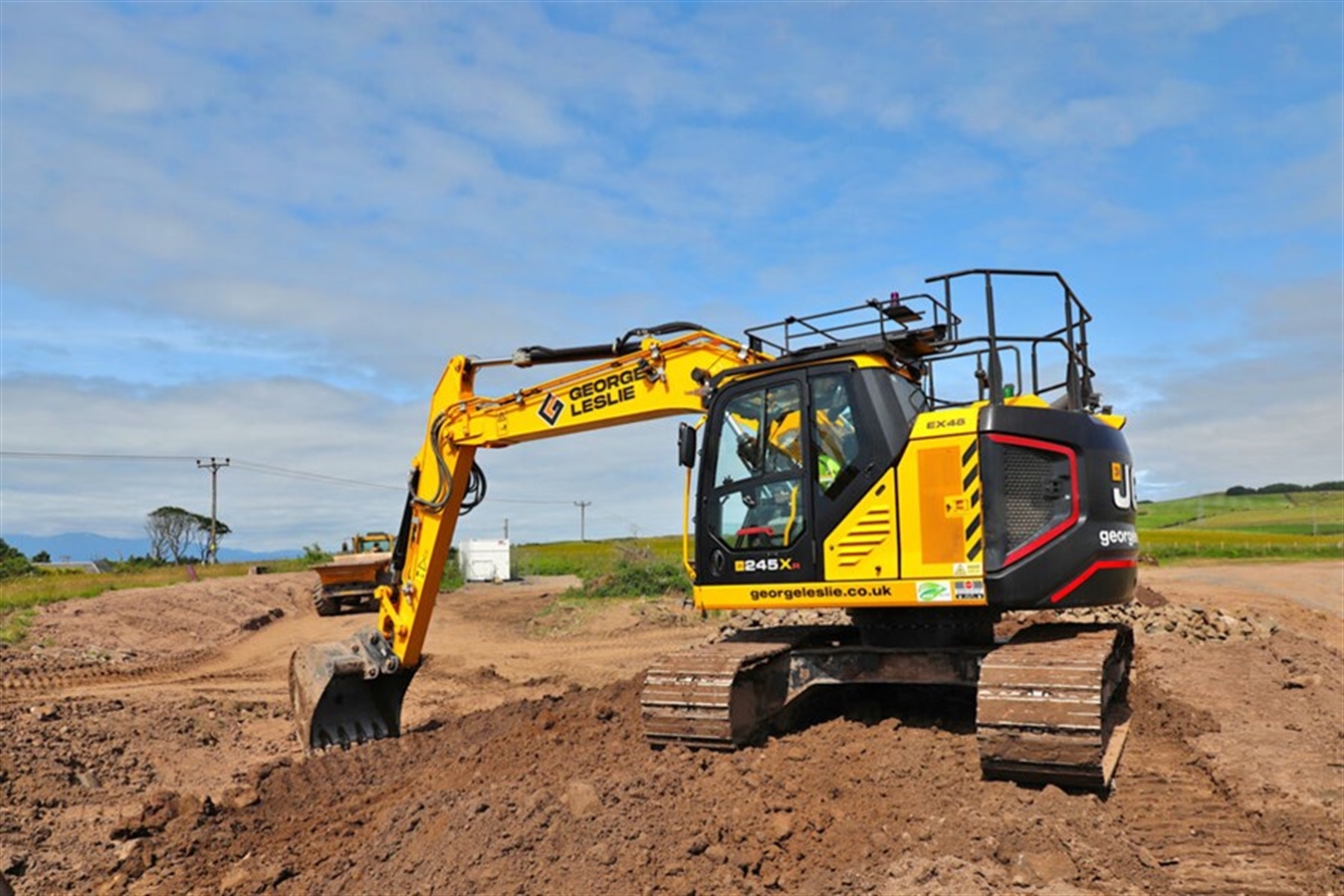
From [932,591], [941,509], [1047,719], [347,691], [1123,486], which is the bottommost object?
[347,691]

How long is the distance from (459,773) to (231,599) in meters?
24.4

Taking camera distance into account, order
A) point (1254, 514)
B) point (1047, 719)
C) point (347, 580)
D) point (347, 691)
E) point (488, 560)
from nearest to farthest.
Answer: point (1047, 719) < point (347, 691) < point (347, 580) < point (488, 560) < point (1254, 514)

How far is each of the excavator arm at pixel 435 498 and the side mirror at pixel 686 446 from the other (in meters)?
1.12

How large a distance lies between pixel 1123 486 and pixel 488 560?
40851 millimetres

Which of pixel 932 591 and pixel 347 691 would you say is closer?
pixel 932 591

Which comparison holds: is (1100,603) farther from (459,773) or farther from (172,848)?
(172,848)

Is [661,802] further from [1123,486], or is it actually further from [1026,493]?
[1123,486]

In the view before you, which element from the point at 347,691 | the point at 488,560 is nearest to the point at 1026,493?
the point at 347,691

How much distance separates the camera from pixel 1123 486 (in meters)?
7.43

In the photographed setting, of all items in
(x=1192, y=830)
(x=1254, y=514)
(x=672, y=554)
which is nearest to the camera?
(x=1192, y=830)

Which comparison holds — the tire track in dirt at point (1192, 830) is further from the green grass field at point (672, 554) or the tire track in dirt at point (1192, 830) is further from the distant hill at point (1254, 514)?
the distant hill at point (1254, 514)

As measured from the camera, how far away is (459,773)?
25.7ft

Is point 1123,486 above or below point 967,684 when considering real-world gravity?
above

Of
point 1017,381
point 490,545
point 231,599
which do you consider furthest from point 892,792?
point 490,545
